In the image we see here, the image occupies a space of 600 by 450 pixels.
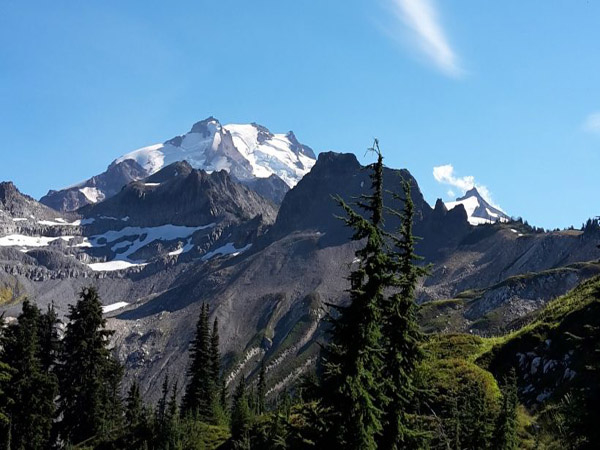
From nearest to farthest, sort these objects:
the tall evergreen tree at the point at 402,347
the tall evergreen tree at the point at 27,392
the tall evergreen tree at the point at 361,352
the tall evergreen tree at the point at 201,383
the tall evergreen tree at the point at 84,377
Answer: the tall evergreen tree at the point at 361,352 < the tall evergreen tree at the point at 402,347 < the tall evergreen tree at the point at 27,392 < the tall evergreen tree at the point at 84,377 < the tall evergreen tree at the point at 201,383

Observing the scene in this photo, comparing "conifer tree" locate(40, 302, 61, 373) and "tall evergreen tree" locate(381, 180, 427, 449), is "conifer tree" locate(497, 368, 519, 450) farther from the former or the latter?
"conifer tree" locate(40, 302, 61, 373)

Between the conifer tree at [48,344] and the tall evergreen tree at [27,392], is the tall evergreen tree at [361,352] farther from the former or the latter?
the conifer tree at [48,344]

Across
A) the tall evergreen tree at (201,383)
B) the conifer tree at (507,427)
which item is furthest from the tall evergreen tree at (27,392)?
the conifer tree at (507,427)

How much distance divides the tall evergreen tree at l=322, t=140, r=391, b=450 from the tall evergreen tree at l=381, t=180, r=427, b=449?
2.89 ft

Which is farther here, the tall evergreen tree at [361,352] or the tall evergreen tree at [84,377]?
the tall evergreen tree at [84,377]

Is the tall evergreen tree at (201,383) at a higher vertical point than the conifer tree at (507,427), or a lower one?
higher

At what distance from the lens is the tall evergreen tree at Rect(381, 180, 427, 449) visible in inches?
1102

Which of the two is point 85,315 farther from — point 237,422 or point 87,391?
point 237,422

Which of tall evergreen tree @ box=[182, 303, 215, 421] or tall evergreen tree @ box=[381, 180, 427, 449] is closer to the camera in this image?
tall evergreen tree @ box=[381, 180, 427, 449]

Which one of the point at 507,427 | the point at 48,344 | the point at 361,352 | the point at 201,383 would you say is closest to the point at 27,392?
the point at 48,344

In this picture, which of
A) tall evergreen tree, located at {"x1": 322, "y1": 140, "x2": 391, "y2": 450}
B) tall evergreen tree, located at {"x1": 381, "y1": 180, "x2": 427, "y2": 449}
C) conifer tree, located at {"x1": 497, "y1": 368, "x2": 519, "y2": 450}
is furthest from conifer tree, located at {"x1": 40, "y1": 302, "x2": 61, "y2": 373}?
tall evergreen tree, located at {"x1": 322, "y1": 140, "x2": 391, "y2": 450}

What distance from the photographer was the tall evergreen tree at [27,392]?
52938mm

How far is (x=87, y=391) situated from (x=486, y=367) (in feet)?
120

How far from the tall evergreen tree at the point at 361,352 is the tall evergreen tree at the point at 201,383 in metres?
49.3
